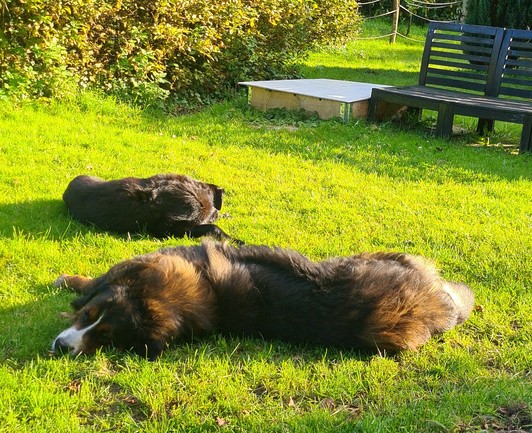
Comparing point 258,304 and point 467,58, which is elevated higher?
point 467,58

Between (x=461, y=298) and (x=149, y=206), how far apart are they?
2.90 m

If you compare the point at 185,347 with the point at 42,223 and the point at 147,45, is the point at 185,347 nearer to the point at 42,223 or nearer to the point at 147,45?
the point at 42,223

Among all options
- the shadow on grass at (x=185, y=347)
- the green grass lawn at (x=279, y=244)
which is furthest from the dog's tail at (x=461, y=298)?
the shadow on grass at (x=185, y=347)

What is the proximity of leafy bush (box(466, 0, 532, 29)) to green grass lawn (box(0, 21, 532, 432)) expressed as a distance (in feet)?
26.3

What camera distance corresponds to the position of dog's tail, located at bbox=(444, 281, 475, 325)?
4.52 m

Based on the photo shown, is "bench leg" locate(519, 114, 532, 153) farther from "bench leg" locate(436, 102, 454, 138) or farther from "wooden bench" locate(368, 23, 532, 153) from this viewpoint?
"bench leg" locate(436, 102, 454, 138)

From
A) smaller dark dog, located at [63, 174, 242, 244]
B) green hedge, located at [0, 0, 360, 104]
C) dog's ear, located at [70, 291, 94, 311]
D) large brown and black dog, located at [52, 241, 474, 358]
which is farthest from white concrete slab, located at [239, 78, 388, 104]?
dog's ear, located at [70, 291, 94, 311]

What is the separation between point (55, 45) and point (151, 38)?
1.96 m

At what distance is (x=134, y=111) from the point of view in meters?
10.3

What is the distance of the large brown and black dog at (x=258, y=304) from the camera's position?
3.84m

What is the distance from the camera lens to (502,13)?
18.4 m

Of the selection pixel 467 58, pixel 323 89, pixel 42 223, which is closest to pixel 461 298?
pixel 42 223

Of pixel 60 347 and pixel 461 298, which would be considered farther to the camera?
pixel 461 298

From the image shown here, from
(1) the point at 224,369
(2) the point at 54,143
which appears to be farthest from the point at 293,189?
(1) the point at 224,369
